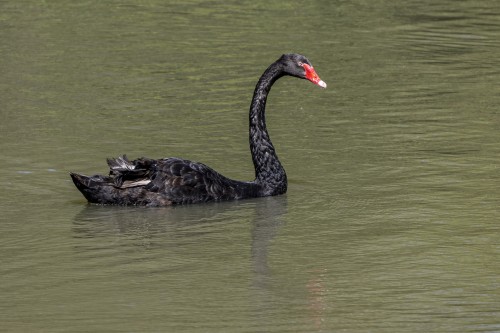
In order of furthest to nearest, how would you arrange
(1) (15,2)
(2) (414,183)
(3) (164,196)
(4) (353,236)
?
1. (1) (15,2)
2. (2) (414,183)
3. (3) (164,196)
4. (4) (353,236)

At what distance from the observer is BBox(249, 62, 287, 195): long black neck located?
1074 cm

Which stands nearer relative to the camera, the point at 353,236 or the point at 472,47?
the point at 353,236

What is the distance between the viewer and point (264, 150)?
432 inches

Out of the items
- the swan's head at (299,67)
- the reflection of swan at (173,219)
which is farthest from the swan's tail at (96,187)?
the swan's head at (299,67)

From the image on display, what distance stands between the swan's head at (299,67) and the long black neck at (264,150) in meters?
0.10

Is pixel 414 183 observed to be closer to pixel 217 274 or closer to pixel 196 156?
pixel 196 156

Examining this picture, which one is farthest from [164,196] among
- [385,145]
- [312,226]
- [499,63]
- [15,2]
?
[15,2]

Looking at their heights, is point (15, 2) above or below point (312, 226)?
above

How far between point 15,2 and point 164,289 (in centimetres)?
1507

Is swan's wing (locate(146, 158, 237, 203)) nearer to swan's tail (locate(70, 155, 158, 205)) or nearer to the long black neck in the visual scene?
swan's tail (locate(70, 155, 158, 205))

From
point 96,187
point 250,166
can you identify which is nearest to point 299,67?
point 250,166

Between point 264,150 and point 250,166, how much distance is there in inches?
38.8

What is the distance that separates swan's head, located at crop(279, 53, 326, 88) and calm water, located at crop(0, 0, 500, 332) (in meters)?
0.96

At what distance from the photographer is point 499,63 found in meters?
17.3
